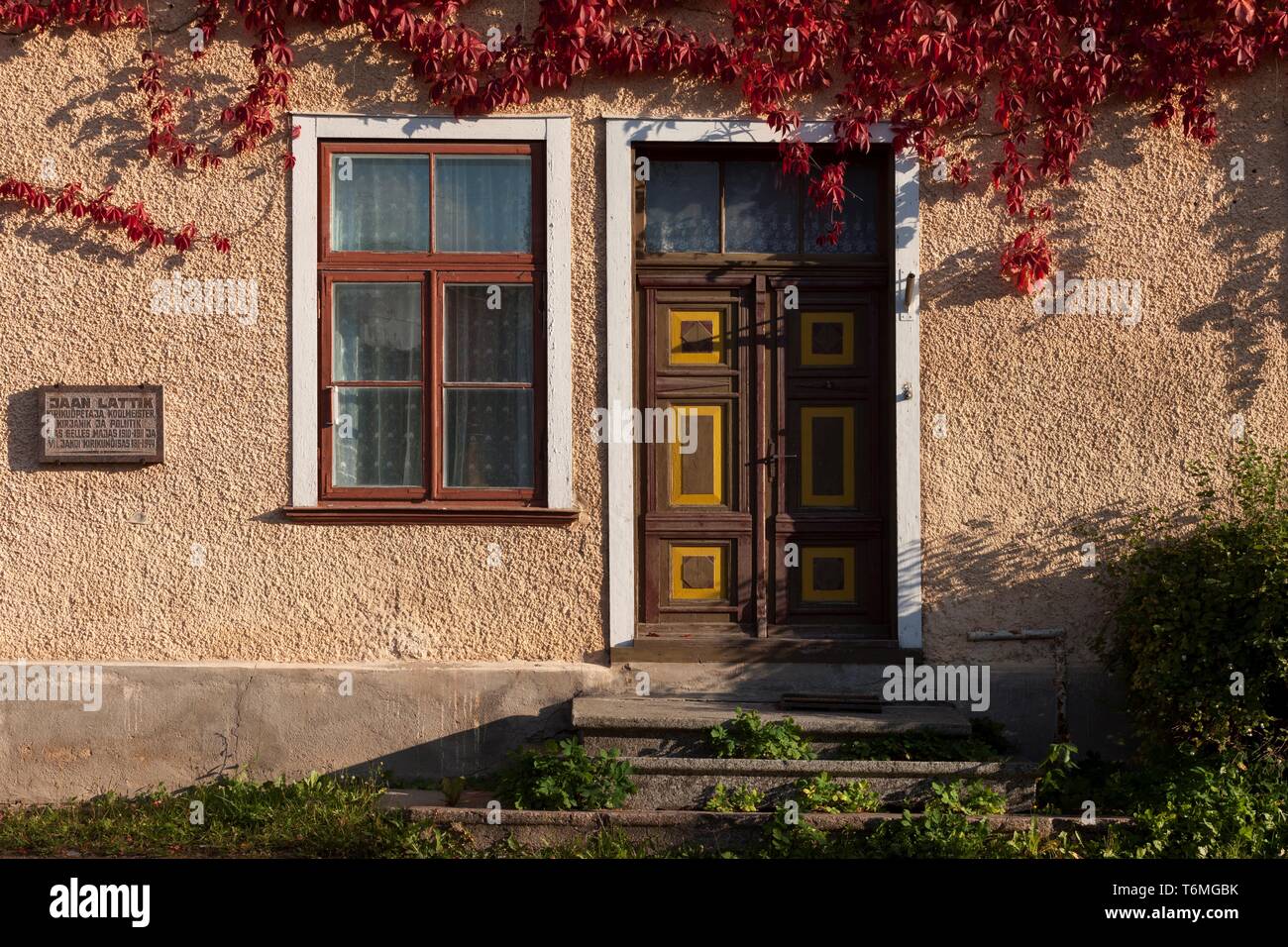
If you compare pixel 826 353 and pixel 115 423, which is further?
pixel 826 353

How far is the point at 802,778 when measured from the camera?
225 inches

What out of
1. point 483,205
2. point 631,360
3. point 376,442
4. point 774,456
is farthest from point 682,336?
point 376,442

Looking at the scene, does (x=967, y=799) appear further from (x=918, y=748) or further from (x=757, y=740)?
(x=757, y=740)

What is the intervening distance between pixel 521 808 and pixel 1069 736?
9.41 feet

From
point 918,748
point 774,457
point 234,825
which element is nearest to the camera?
point 918,748

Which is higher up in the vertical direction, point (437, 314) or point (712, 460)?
point (437, 314)

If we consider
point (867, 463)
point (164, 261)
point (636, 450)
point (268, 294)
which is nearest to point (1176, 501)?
point (867, 463)

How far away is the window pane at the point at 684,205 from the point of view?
272 inches

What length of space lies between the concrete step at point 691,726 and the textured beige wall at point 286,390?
0.61 metres

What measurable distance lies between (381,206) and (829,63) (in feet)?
8.22

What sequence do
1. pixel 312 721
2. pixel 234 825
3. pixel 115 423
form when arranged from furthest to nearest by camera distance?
pixel 115 423
pixel 312 721
pixel 234 825

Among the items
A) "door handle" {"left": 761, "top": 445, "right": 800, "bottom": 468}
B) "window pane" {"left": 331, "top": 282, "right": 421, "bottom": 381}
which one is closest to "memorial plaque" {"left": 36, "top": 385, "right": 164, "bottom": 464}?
"window pane" {"left": 331, "top": 282, "right": 421, "bottom": 381}

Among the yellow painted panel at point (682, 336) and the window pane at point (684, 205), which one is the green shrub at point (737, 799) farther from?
the window pane at point (684, 205)

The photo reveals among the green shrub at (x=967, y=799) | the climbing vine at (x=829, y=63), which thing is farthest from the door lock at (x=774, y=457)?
the green shrub at (x=967, y=799)
